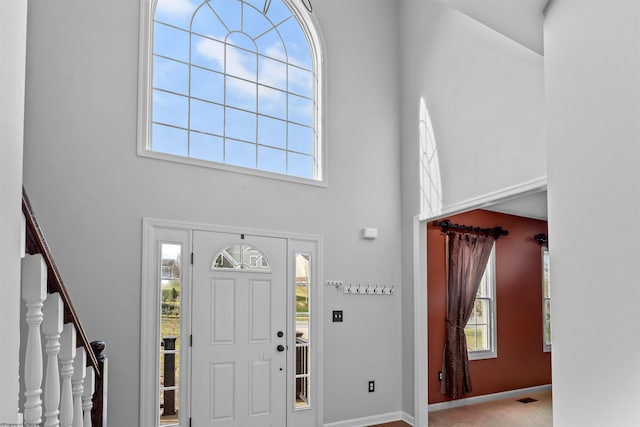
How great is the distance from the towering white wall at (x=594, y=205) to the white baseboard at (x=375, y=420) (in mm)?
2808

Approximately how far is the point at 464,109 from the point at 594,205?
2562 mm

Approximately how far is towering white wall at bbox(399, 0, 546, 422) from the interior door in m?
1.46

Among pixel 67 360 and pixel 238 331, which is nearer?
pixel 67 360

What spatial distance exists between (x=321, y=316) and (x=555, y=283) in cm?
267

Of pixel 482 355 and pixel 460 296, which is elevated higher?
pixel 460 296

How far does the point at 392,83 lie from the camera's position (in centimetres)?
528

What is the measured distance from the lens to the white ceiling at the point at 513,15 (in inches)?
93.2

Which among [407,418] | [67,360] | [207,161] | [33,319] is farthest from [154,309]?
[407,418]

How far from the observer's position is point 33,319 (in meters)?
1.40

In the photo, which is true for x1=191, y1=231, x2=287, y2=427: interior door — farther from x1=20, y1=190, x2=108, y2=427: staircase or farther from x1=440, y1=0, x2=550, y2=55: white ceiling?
x1=440, y1=0, x2=550, y2=55: white ceiling

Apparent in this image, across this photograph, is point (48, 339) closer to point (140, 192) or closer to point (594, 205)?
point (594, 205)

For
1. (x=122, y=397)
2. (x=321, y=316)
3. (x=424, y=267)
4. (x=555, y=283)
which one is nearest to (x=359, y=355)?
(x=321, y=316)

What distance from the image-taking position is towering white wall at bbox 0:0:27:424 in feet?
3.52

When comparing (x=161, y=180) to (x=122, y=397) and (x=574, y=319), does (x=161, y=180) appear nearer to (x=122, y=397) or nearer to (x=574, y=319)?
(x=122, y=397)
